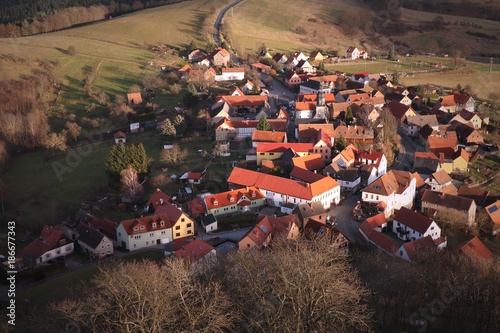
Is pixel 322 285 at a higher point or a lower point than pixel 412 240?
higher

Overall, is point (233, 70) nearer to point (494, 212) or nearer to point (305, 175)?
point (305, 175)

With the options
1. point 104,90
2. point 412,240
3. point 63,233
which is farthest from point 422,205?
point 104,90

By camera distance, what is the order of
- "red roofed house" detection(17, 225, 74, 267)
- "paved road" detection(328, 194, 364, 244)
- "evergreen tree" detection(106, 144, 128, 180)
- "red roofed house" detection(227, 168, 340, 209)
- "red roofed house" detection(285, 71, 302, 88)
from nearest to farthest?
"red roofed house" detection(17, 225, 74, 267) → "paved road" detection(328, 194, 364, 244) → "red roofed house" detection(227, 168, 340, 209) → "evergreen tree" detection(106, 144, 128, 180) → "red roofed house" detection(285, 71, 302, 88)

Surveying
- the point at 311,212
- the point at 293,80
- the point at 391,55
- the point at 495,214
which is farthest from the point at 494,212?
the point at 391,55

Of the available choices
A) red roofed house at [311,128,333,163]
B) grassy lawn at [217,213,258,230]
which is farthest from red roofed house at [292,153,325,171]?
grassy lawn at [217,213,258,230]

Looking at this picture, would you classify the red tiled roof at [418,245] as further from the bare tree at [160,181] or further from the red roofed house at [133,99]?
the red roofed house at [133,99]

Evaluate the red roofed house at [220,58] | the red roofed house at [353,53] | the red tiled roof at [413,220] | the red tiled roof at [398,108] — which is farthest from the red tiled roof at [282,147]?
the red roofed house at [353,53]

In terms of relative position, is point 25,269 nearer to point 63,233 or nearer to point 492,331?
point 63,233

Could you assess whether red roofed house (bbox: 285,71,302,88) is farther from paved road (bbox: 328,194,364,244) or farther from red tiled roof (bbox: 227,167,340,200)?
paved road (bbox: 328,194,364,244)
